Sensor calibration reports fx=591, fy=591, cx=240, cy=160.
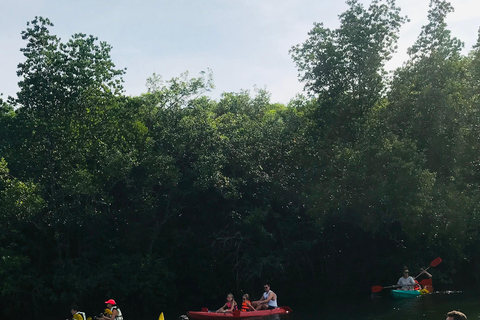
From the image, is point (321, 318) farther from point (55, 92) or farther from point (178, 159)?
point (55, 92)

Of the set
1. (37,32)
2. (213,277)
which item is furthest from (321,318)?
(37,32)

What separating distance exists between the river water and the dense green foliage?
263cm

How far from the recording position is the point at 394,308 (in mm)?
23828

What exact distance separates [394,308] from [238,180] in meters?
9.62

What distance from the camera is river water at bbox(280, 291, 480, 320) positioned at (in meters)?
21.6

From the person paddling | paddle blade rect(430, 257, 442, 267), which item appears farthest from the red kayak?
paddle blade rect(430, 257, 442, 267)

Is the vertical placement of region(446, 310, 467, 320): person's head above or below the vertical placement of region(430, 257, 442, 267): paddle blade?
below

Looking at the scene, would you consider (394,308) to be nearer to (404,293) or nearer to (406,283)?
(404,293)

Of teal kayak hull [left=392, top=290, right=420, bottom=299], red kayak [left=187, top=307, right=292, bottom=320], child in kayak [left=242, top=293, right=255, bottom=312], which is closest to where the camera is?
red kayak [left=187, top=307, right=292, bottom=320]

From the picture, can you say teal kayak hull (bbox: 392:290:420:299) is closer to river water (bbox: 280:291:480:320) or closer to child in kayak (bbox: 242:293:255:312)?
river water (bbox: 280:291:480:320)

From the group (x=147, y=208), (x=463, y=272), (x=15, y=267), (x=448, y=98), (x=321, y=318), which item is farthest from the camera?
(x=463, y=272)

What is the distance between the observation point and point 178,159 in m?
30.2

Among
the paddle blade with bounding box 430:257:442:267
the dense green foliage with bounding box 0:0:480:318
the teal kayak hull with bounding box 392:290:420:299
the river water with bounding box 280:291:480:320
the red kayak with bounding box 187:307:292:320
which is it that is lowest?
the river water with bounding box 280:291:480:320

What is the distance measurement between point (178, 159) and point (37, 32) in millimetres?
9027
